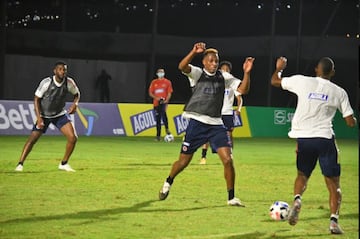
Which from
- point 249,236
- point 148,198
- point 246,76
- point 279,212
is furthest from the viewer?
point 148,198

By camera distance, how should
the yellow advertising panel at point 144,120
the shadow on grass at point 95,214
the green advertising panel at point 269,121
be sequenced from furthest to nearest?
1. the green advertising panel at point 269,121
2. the yellow advertising panel at point 144,120
3. the shadow on grass at point 95,214

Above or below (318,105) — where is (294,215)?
below

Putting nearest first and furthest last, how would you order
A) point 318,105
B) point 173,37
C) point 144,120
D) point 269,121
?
1. point 318,105
2. point 144,120
3. point 269,121
4. point 173,37

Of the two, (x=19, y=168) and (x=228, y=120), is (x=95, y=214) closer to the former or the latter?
(x=19, y=168)

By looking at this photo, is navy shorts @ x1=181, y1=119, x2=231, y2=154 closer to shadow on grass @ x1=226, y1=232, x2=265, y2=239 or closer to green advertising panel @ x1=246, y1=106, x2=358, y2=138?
shadow on grass @ x1=226, y1=232, x2=265, y2=239

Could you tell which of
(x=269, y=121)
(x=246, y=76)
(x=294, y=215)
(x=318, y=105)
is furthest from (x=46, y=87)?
(x=269, y=121)

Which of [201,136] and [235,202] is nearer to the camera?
[235,202]

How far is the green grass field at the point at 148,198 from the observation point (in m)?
10.1

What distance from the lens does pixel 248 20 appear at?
4231cm

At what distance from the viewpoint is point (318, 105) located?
10.2m

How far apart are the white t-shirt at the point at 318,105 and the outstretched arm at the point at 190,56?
1.66 meters

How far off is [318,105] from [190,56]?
7.04 ft

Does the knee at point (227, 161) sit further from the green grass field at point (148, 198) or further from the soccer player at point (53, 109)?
the soccer player at point (53, 109)


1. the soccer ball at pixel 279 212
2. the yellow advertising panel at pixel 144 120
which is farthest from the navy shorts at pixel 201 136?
the yellow advertising panel at pixel 144 120
